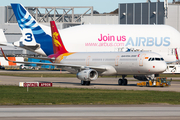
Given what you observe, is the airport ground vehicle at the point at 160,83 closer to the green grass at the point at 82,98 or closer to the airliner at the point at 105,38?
the green grass at the point at 82,98

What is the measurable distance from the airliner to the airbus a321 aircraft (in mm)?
22685

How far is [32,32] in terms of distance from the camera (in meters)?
70.3

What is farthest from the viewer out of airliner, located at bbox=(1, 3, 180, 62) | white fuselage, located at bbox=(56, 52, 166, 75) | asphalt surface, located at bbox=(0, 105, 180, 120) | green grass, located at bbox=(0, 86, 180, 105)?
airliner, located at bbox=(1, 3, 180, 62)

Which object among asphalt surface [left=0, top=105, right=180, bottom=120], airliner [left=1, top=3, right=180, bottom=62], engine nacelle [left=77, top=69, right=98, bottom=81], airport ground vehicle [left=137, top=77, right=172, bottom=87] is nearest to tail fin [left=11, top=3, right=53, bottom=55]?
airliner [left=1, top=3, right=180, bottom=62]

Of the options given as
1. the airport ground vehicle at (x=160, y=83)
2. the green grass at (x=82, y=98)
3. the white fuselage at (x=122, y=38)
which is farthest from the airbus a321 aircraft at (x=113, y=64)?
the white fuselage at (x=122, y=38)

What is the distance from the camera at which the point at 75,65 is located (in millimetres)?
43250

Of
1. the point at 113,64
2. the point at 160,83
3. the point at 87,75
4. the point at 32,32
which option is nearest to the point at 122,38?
the point at 32,32

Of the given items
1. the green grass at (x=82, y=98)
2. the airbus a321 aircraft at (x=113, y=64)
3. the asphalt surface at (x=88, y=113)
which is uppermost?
the airbus a321 aircraft at (x=113, y=64)

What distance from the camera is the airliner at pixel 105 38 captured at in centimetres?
6938

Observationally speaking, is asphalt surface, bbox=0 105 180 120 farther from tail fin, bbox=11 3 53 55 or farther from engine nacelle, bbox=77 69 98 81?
tail fin, bbox=11 3 53 55

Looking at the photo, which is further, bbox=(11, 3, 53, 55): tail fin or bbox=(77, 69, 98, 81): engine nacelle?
bbox=(11, 3, 53, 55): tail fin

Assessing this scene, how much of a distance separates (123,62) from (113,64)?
145 cm

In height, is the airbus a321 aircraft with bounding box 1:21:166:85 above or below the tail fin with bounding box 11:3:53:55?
below

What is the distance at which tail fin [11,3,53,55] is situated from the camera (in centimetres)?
6944
